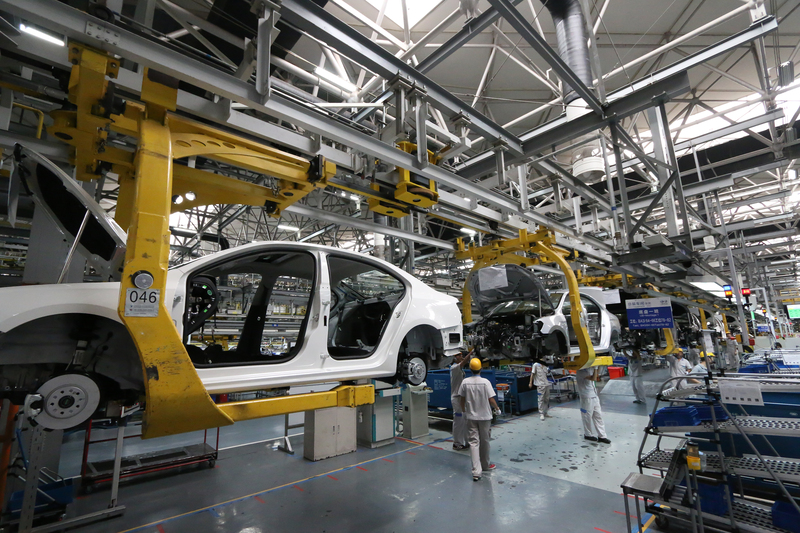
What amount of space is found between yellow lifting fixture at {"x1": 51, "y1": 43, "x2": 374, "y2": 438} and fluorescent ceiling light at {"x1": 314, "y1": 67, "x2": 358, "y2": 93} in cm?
186

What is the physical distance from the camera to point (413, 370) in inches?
135

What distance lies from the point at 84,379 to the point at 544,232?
5.25 m

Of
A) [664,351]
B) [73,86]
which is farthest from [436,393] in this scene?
[73,86]

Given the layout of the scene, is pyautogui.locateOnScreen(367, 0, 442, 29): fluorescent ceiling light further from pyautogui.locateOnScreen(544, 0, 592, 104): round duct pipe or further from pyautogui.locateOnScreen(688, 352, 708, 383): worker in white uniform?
pyautogui.locateOnScreen(688, 352, 708, 383): worker in white uniform

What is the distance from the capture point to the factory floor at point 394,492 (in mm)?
3826

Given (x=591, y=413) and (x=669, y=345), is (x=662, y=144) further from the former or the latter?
(x=669, y=345)

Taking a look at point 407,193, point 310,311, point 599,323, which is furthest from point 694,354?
point 310,311

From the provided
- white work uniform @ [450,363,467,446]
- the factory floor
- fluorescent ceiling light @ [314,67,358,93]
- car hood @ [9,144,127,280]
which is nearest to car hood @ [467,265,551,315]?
white work uniform @ [450,363,467,446]

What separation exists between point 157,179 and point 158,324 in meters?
0.78

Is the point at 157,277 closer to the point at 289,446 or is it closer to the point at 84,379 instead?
the point at 84,379

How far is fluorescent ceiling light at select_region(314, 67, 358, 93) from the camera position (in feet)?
13.3

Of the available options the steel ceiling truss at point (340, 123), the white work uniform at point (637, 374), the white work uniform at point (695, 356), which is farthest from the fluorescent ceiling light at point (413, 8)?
the white work uniform at point (695, 356)

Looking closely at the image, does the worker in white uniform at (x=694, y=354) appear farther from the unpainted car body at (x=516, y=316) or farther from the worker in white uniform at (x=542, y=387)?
the unpainted car body at (x=516, y=316)

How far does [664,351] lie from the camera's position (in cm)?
1025
